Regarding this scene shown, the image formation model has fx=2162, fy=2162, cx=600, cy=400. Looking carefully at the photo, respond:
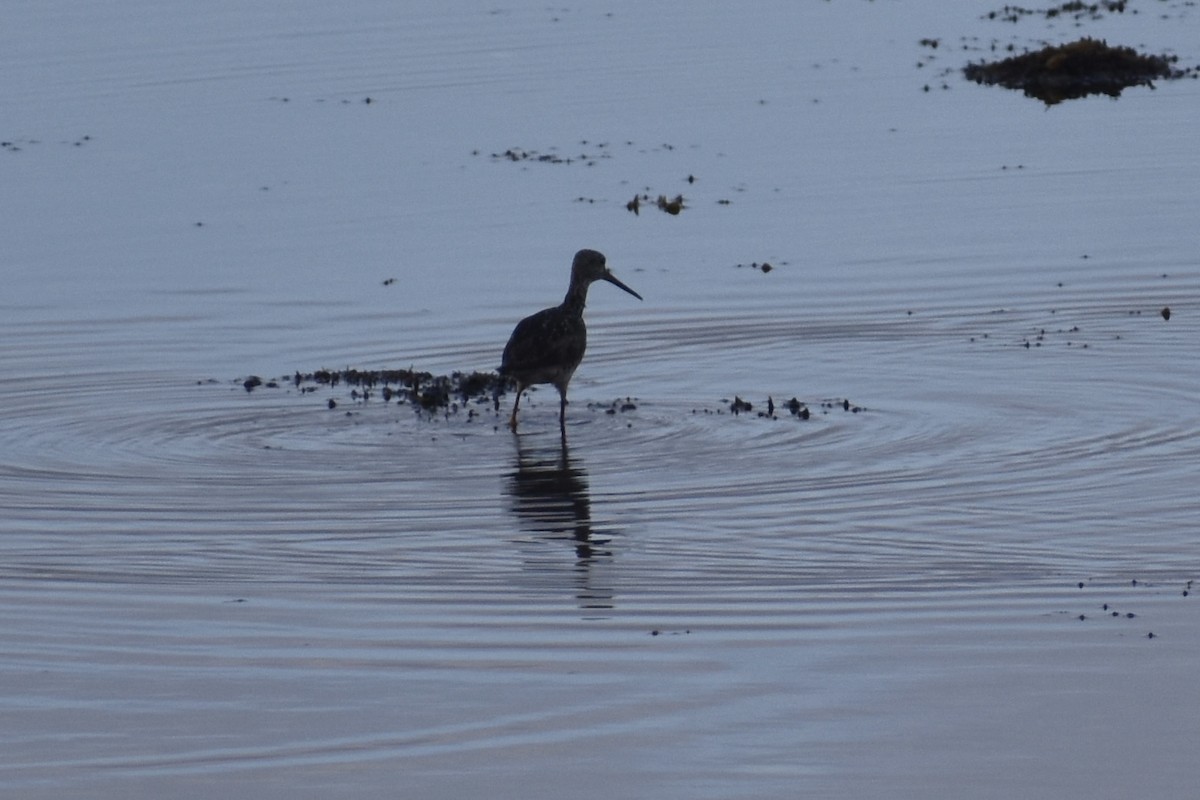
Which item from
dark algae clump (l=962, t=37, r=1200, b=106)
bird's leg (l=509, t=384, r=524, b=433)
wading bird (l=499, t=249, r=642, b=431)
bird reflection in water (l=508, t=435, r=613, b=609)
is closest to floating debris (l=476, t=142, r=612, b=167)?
dark algae clump (l=962, t=37, r=1200, b=106)

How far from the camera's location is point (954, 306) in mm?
16453

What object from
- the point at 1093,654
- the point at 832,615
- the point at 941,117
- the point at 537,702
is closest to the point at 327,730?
the point at 537,702

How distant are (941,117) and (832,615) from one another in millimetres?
17634

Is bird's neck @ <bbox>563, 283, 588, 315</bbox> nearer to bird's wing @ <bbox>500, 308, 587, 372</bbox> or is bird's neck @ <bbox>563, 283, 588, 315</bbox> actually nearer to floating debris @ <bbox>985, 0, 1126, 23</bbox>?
bird's wing @ <bbox>500, 308, 587, 372</bbox>

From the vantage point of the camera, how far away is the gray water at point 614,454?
309 inches

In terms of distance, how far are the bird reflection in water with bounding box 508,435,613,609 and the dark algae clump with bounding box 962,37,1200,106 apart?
54.6 ft

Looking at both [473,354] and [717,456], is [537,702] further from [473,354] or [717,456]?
[473,354]

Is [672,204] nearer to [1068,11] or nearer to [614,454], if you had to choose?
[614,454]

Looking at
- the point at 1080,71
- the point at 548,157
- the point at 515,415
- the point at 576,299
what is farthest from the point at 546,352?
the point at 1080,71

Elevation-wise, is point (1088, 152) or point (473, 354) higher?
point (1088, 152)

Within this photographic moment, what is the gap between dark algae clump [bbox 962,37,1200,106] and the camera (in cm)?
2834

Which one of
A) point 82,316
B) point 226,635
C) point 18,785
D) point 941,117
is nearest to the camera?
point 18,785

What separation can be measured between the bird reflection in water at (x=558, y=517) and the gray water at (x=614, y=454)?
45mm

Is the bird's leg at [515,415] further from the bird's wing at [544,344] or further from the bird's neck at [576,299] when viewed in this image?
the bird's neck at [576,299]
